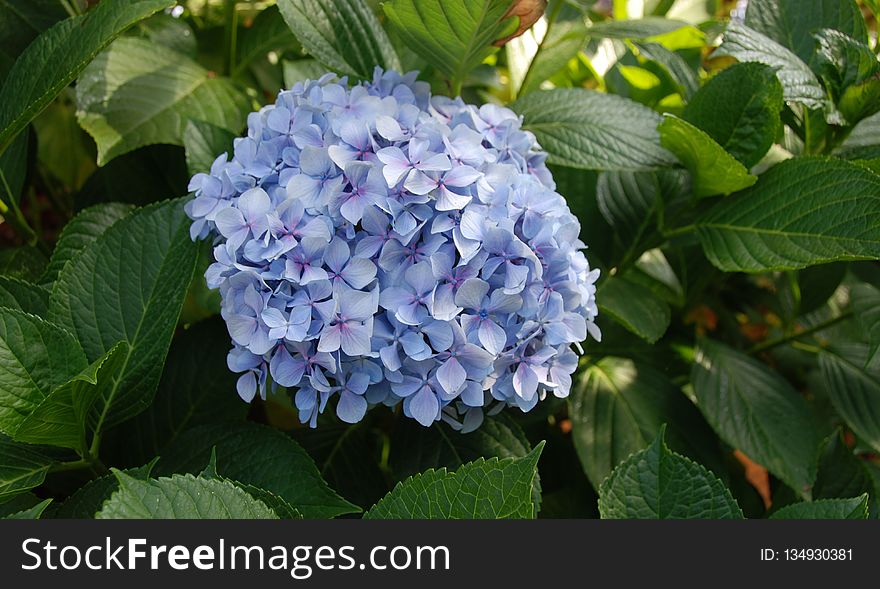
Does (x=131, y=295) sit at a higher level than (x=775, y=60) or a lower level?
higher

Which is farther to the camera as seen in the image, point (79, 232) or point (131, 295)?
point (79, 232)

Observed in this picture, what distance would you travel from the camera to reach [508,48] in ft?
5.05

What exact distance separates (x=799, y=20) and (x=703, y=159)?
352 millimetres

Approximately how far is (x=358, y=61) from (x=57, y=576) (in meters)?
0.73

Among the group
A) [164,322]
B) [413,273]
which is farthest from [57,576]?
[413,273]

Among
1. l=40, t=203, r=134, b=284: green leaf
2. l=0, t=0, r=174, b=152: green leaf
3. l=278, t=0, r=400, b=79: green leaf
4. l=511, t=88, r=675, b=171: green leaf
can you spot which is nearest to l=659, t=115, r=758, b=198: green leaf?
l=511, t=88, r=675, b=171: green leaf

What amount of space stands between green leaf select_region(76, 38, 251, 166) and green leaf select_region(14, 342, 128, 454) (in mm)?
404

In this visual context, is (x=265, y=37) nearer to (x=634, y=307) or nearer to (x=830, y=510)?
(x=634, y=307)

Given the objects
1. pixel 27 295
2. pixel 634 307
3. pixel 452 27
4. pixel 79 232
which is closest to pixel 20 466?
pixel 27 295

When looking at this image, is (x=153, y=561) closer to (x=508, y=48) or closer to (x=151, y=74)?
(x=151, y=74)

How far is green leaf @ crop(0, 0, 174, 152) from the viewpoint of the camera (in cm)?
93

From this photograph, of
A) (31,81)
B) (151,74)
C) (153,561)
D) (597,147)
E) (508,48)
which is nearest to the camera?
(153,561)

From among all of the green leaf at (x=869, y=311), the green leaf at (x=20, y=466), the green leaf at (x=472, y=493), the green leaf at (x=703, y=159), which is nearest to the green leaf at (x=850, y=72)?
the green leaf at (x=703, y=159)

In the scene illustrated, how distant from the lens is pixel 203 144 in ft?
3.65
